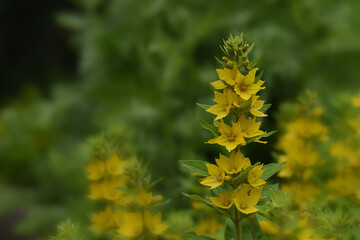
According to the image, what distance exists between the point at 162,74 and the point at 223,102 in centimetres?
182

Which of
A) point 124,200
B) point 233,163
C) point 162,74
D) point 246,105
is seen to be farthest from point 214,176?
point 162,74

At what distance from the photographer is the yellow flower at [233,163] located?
0.95 metres

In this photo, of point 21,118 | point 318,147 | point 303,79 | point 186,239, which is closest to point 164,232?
point 186,239

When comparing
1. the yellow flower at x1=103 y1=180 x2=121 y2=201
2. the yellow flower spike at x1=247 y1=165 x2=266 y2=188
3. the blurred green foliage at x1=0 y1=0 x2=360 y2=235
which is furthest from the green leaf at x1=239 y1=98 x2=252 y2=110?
the blurred green foliage at x1=0 y1=0 x2=360 y2=235

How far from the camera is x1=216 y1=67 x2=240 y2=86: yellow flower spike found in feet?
3.11

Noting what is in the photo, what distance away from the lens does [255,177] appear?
3.15ft

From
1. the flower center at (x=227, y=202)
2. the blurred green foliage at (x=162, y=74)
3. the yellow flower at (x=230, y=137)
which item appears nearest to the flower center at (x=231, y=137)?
the yellow flower at (x=230, y=137)

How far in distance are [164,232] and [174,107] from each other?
6.02 feet

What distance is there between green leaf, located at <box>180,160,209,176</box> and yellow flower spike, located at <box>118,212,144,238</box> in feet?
0.62

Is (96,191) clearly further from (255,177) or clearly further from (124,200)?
(255,177)

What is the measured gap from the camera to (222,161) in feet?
3.16

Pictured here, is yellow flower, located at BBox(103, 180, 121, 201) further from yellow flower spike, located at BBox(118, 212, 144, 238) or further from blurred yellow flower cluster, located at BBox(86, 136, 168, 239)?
yellow flower spike, located at BBox(118, 212, 144, 238)

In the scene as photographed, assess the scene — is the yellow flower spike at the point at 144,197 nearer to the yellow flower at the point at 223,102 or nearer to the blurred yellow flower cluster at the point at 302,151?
the yellow flower at the point at 223,102

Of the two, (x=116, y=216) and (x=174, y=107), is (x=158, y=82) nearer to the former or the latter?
(x=174, y=107)
